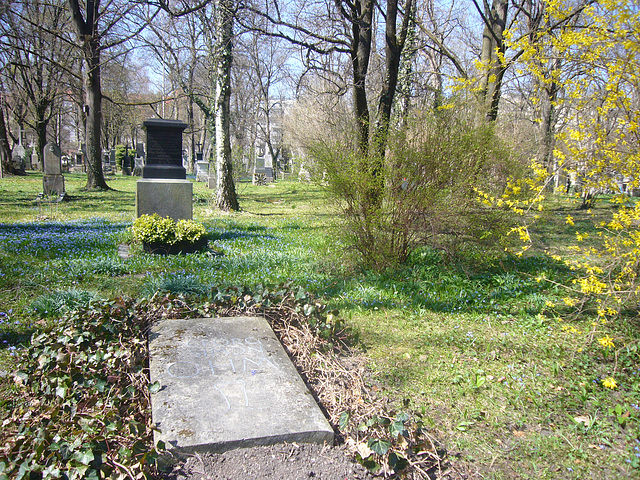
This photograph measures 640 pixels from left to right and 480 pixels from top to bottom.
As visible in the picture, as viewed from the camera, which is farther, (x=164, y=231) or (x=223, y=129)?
(x=223, y=129)

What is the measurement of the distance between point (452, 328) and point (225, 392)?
2.81 m

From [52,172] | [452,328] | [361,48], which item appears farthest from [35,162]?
[452,328]

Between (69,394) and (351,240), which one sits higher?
(351,240)

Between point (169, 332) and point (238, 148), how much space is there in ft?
41.2

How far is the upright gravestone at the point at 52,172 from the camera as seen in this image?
13.8 meters

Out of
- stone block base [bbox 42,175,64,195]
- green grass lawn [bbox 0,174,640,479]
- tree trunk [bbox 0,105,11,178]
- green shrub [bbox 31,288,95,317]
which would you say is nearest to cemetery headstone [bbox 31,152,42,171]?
tree trunk [bbox 0,105,11,178]

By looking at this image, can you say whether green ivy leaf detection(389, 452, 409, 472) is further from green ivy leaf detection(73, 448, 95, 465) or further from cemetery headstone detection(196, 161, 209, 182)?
cemetery headstone detection(196, 161, 209, 182)

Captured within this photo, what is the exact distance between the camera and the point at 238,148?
1583cm

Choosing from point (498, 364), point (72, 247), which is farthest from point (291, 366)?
point (72, 247)

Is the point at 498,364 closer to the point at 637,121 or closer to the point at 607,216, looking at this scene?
the point at 637,121

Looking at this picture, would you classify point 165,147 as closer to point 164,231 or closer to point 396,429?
point 164,231

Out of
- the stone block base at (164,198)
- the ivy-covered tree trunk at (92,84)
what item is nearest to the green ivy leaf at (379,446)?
the stone block base at (164,198)

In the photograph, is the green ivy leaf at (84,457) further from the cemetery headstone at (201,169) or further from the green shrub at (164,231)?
the cemetery headstone at (201,169)

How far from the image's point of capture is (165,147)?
944 cm
